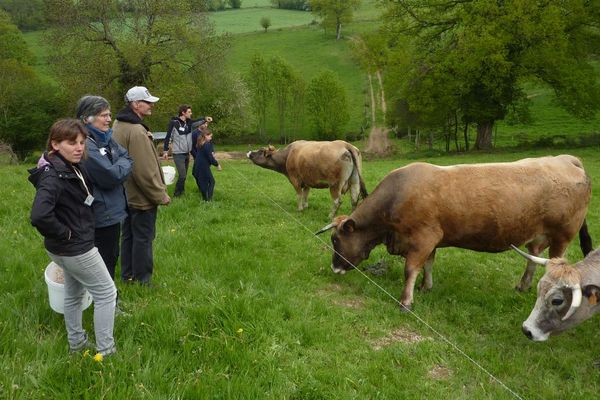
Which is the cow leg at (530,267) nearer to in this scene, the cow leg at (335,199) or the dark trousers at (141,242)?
the cow leg at (335,199)

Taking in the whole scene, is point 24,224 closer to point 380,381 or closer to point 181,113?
point 181,113

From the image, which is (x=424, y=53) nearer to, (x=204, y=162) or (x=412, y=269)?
(x=204, y=162)

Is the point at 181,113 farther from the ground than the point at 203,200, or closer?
farther from the ground

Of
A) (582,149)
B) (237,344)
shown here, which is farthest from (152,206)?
(582,149)

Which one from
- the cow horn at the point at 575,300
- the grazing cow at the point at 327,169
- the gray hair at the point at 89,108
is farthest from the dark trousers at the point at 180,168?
the cow horn at the point at 575,300

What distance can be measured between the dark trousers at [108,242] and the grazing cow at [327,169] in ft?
21.9

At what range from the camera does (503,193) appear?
6.30 meters

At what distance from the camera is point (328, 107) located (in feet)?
155

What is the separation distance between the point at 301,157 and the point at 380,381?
8312 mm

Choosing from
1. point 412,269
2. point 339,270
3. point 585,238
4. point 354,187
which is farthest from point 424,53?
point 412,269

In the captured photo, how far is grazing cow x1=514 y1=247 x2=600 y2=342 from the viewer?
464 cm

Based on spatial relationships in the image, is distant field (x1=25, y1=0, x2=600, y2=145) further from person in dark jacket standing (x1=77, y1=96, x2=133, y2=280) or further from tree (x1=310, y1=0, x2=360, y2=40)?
person in dark jacket standing (x1=77, y1=96, x2=133, y2=280)

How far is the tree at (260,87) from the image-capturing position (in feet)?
162

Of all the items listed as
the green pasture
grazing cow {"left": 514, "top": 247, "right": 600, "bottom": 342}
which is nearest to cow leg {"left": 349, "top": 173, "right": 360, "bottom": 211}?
the green pasture
